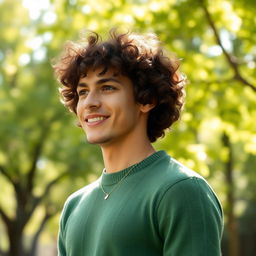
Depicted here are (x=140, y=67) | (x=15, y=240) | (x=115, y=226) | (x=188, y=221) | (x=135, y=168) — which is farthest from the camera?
(x=15, y=240)

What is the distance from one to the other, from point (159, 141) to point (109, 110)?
13.8ft

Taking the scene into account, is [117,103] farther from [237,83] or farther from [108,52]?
[237,83]

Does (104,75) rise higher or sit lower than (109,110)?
higher

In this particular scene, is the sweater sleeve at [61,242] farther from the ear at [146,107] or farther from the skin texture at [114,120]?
the ear at [146,107]

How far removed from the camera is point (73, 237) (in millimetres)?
2766

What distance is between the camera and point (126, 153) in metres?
2.75

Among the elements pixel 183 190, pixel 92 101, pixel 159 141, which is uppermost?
pixel 92 101

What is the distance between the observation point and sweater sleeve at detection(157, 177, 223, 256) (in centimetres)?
227

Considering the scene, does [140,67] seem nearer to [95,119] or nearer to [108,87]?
[108,87]

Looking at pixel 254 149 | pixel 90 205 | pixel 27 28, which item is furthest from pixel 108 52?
pixel 27 28

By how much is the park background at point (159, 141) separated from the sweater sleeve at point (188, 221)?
13.6 ft

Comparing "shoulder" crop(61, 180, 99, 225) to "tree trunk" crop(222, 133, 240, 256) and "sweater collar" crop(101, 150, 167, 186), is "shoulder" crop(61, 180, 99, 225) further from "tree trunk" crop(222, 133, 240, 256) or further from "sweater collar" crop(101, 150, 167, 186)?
"tree trunk" crop(222, 133, 240, 256)

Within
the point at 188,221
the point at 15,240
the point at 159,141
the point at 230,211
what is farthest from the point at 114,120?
the point at 15,240

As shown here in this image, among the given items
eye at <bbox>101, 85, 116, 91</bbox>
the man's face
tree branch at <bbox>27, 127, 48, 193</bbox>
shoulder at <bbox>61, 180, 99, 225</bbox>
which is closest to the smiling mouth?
the man's face
